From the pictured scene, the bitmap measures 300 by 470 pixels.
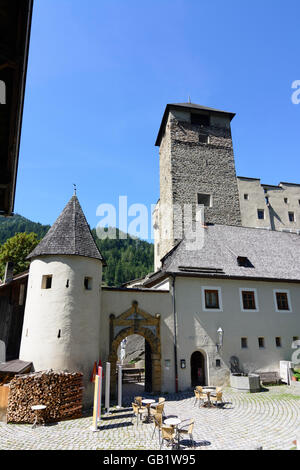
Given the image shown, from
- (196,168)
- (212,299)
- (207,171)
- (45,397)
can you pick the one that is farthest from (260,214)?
(45,397)

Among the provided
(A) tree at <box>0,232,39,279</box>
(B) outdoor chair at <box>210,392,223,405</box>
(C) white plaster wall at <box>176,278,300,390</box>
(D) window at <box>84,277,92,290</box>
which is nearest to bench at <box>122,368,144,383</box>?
(C) white plaster wall at <box>176,278,300,390</box>

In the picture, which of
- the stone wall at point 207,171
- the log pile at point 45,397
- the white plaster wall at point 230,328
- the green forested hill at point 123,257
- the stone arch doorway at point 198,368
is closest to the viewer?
the log pile at point 45,397

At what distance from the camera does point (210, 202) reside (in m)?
30.6

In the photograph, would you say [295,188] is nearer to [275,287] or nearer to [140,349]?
[275,287]

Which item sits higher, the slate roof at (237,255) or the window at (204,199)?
the window at (204,199)

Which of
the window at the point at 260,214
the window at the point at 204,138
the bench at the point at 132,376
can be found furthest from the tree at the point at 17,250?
the window at the point at 260,214

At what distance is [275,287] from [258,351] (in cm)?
456

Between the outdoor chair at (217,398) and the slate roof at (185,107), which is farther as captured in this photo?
the slate roof at (185,107)

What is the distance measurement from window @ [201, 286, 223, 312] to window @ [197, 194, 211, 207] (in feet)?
43.4

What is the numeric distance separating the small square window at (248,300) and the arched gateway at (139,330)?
6163mm

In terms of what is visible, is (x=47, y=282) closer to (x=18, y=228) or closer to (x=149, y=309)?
(x=149, y=309)

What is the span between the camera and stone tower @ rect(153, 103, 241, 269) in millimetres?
30172

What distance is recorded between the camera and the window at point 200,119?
33688 mm

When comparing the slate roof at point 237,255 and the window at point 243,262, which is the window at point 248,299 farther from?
the window at point 243,262
